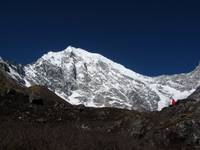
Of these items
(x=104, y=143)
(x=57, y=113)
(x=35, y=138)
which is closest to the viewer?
(x=35, y=138)

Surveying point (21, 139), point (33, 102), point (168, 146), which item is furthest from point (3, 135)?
point (33, 102)

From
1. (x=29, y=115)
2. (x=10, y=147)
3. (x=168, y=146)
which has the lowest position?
(x=10, y=147)

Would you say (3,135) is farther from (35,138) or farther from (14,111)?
(14,111)

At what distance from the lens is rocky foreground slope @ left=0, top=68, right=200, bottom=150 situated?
49.4ft

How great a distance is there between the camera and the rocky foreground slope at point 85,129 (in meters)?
15.1

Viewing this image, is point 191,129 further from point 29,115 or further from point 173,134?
point 29,115

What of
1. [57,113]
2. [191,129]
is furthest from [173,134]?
[57,113]

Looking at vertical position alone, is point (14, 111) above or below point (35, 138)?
above

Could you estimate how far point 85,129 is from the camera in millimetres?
20891

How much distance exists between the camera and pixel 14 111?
172ft

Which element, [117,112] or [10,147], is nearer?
[10,147]

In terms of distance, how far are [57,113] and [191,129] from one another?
25747 mm

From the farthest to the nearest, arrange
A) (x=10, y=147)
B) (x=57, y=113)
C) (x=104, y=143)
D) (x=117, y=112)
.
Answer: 1. (x=117, y=112)
2. (x=57, y=113)
3. (x=104, y=143)
4. (x=10, y=147)

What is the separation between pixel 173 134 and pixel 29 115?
23107mm
